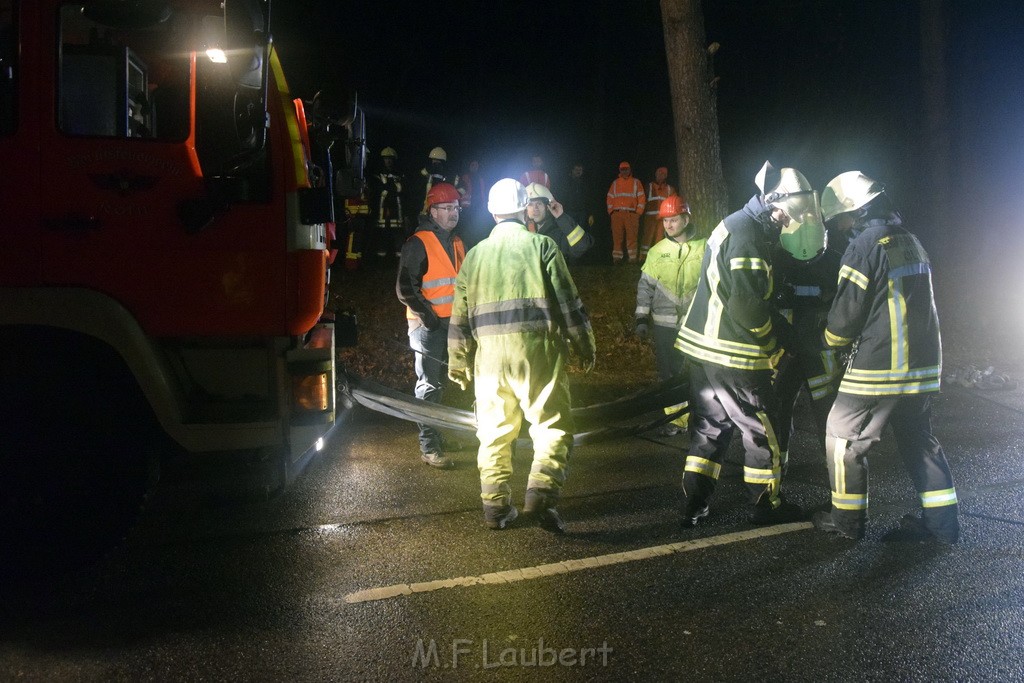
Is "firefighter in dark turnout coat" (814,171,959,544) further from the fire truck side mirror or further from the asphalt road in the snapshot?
the fire truck side mirror

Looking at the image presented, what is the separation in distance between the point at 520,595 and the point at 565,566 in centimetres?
42

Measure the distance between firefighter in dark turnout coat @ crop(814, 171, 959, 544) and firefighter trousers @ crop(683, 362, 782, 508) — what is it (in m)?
0.33

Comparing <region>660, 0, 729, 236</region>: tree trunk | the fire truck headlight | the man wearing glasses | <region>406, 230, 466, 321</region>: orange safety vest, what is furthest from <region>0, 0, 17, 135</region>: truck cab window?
<region>660, 0, 729, 236</region>: tree trunk

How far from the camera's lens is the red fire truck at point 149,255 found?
3.79 m

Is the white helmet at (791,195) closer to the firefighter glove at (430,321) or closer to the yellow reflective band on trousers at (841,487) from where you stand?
the yellow reflective band on trousers at (841,487)

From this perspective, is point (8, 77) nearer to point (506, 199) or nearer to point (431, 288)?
point (506, 199)

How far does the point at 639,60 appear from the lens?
27.5 meters

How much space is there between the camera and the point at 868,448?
477 centimetres

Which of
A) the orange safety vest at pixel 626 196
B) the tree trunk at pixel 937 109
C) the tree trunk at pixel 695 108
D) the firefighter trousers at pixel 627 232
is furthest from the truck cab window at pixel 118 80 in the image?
the tree trunk at pixel 937 109

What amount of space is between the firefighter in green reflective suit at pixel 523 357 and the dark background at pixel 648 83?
52.6 feet

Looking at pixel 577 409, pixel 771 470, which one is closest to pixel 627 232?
pixel 577 409

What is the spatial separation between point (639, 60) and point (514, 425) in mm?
24489

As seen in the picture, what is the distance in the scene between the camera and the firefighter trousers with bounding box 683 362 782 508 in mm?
4957

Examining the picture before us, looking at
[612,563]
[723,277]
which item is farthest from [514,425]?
[723,277]
